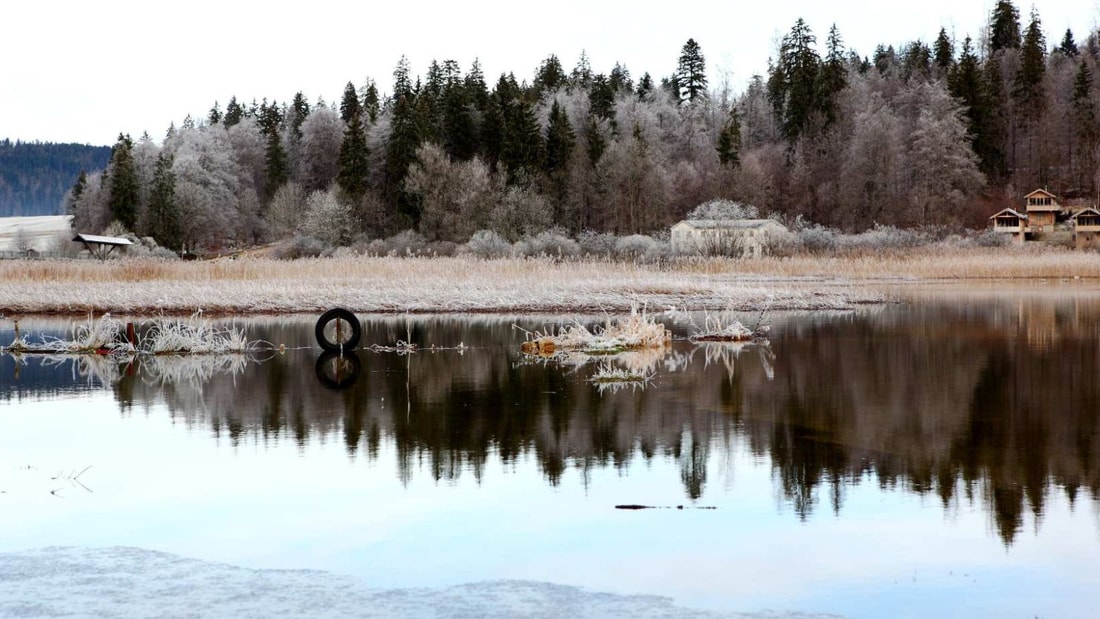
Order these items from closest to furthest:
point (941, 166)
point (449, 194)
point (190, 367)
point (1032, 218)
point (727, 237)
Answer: point (190, 367) < point (727, 237) < point (449, 194) < point (1032, 218) < point (941, 166)

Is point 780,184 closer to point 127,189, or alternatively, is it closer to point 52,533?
point 127,189

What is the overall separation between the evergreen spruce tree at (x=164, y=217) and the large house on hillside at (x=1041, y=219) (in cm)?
6216

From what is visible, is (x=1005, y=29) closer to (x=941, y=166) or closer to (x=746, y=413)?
(x=941, y=166)

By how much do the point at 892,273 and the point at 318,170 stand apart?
6879cm

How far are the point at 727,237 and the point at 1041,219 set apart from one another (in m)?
36.2

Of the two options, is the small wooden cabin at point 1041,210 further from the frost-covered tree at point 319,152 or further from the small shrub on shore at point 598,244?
the frost-covered tree at point 319,152

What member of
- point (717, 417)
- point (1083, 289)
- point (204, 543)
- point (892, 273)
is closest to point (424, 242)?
point (892, 273)

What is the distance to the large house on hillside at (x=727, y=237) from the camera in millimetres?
65562

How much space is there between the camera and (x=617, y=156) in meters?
92.3

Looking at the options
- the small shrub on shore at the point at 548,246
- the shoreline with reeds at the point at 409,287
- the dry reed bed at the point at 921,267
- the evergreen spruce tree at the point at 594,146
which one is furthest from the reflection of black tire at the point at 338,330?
the evergreen spruce tree at the point at 594,146

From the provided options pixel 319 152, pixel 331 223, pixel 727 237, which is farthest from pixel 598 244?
pixel 319 152

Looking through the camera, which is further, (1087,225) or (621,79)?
(621,79)

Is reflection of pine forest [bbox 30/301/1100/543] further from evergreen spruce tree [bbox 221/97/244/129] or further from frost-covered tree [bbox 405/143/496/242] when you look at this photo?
evergreen spruce tree [bbox 221/97/244/129]

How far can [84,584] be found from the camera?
326 inches
